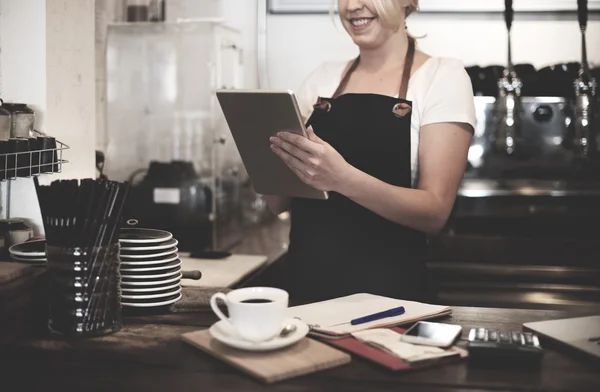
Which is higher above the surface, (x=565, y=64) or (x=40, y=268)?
(x=565, y=64)

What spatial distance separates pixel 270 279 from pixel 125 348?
145cm

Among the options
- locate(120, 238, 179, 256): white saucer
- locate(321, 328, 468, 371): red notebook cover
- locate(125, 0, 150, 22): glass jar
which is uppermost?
locate(125, 0, 150, 22): glass jar

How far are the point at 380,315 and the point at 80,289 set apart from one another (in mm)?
554

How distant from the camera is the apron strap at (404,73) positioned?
199 cm

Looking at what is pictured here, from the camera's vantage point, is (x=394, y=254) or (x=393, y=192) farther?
(x=394, y=254)

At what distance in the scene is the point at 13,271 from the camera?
4.42ft

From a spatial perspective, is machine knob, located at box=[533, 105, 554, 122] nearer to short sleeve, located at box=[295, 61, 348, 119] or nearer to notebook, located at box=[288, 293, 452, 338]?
short sleeve, located at box=[295, 61, 348, 119]

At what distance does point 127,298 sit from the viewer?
60.6 inches

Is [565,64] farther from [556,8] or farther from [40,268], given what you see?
[40,268]

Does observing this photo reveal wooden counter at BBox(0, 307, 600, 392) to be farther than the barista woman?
No

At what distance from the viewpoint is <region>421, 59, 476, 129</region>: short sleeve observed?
189cm

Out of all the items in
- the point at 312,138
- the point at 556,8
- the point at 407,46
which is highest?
the point at 556,8

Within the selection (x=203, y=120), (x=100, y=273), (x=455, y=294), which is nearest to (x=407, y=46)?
(x=455, y=294)

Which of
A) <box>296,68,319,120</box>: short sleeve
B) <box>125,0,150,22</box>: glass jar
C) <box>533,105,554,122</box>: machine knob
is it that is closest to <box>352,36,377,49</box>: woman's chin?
<box>296,68,319,120</box>: short sleeve
